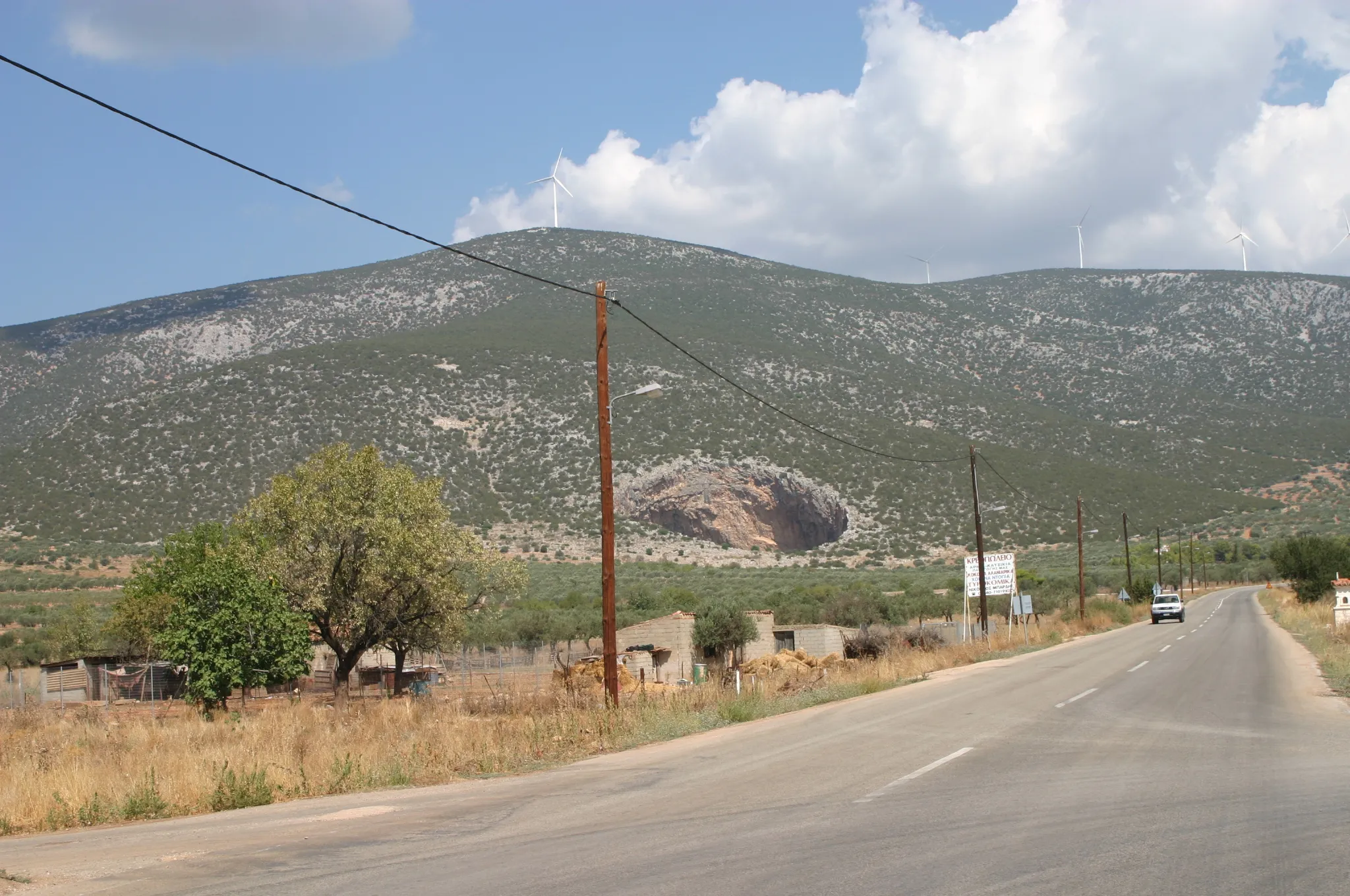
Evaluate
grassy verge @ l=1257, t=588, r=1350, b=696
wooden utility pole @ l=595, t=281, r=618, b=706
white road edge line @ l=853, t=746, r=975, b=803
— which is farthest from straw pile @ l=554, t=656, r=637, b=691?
grassy verge @ l=1257, t=588, r=1350, b=696

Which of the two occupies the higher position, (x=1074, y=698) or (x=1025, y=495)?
(x=1025, y=495)

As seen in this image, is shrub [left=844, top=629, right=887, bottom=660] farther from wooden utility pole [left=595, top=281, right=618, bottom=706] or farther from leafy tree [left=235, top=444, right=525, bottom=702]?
wooden utility pole [left=595, top=281, right=618, bottom=706]

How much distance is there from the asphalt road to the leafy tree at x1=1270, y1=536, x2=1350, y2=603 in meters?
47.5

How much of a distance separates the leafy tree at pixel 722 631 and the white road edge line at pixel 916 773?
25.2 metres

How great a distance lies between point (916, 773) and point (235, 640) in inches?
841

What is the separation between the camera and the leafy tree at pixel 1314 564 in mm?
57562

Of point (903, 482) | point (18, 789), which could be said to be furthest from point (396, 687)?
point (903, 482)

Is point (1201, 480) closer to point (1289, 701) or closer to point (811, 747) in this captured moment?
point (1289, 701)

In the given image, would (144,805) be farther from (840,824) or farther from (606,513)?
(606,513)

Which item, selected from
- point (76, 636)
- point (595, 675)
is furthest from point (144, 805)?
point (76, 636)

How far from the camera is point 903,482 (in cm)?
8194

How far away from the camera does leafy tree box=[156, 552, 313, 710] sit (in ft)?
91.3

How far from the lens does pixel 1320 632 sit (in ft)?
116

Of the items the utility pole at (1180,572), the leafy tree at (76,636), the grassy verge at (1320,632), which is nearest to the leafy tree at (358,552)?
the leafy tree at (76,636)
